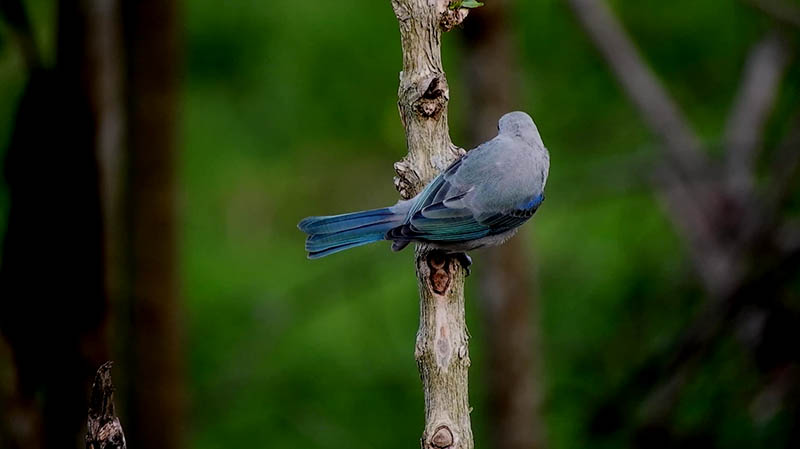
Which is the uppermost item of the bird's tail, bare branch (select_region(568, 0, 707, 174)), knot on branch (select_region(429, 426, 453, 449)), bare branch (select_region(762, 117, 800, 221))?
bare branch (select_region(568, 0, 707, 174))

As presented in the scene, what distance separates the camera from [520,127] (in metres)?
3.25

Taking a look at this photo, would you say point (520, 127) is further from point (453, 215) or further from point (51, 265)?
point (51, 265)

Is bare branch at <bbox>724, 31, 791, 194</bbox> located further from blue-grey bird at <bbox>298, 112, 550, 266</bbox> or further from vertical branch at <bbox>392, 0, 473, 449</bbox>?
vertical branch at <bbox>392, 0, 473, 449</bbox>

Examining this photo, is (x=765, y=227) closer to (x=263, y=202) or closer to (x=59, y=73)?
(x=59, y=73)

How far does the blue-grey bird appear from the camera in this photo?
3012 millimetres

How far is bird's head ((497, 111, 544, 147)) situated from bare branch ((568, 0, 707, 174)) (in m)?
1.73

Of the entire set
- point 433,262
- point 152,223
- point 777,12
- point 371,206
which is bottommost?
point 433,262

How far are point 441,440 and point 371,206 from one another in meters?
5.10

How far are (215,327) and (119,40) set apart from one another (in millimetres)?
2691

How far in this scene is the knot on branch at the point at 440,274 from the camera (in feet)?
7.54

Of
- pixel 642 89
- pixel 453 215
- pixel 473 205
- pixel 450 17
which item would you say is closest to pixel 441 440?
pixel 450 17

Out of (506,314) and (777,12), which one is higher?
(777,12)

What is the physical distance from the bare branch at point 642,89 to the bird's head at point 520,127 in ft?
5.69

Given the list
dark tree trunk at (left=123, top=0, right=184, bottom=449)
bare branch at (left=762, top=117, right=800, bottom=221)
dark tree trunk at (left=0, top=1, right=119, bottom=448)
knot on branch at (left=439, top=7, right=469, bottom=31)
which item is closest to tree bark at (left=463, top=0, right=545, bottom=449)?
bare branch at (left=762, top=117, right=800, bottom=221)
